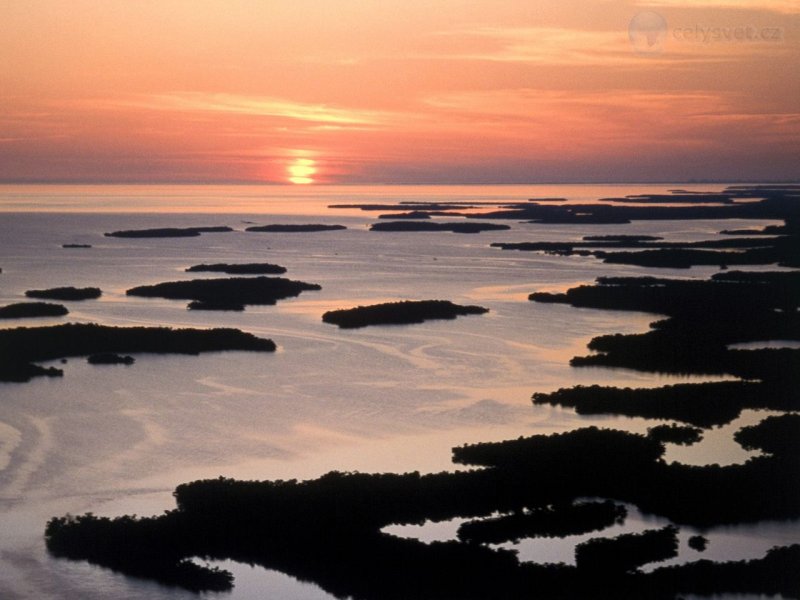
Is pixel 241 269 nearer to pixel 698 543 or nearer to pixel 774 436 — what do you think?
pixel 774 436

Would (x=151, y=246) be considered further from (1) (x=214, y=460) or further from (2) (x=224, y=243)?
(1) (x=214, y=460)

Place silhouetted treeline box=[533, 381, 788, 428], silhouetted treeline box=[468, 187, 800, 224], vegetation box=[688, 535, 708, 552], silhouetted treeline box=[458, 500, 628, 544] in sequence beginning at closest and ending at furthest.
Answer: vegetation box=[688, 535, 708, 552]
silhouetted treeline box=[458, 500, 628, 544]
silhouetted treeline box=[533, 381, 788, 428]
silhouetted treeline box=[468, 187, 800, 224]

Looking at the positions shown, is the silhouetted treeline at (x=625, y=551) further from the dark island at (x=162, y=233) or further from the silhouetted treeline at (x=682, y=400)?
the dark island at (x=162, y=233)

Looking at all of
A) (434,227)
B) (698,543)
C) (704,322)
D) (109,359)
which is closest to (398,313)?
(704,322)

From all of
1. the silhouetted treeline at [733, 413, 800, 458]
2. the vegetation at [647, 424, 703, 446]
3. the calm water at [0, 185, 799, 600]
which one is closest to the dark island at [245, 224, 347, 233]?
the calm water at [0, 185, 799, 600]

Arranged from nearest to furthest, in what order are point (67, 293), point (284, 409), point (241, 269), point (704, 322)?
point (284, 409) < point (704, 322) < point (67, 293) < point (241, 269)

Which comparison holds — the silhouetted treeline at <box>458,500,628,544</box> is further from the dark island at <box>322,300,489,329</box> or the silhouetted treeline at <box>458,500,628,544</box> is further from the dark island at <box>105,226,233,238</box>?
the dark island at <box>105,226,233,238</box>

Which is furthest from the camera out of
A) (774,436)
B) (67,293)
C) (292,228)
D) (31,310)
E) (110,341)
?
(292,228)
